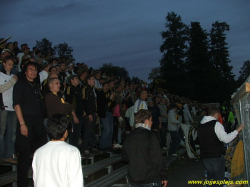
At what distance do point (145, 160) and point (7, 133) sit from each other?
2640mm

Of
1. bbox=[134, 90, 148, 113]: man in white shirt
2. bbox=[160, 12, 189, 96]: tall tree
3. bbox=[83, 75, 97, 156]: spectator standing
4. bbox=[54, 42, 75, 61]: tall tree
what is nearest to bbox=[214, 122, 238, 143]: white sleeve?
bbox=[134, 90, 148, 113]: man in white shirt

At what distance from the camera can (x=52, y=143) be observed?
3.17m

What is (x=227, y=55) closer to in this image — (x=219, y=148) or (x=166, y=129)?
(x=166, y=129)

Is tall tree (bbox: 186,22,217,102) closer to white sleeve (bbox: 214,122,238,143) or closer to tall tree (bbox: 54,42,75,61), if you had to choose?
tall tree (bbox: 54,42,75,61)

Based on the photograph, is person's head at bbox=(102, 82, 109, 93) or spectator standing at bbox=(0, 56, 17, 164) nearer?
spectator standing at bbox=(0, 56, 17, 164)

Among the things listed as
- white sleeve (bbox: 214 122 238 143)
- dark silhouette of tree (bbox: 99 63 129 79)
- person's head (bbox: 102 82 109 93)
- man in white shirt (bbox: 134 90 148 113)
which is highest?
dark silhouette of tree (bbox: 99 63 129 79)

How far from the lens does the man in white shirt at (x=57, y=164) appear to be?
9.95ft

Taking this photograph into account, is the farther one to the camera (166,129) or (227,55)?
(227,55)

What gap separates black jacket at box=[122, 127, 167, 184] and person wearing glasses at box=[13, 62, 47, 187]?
4.85 ft

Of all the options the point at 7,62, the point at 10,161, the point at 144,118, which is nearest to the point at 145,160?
the point at 144,118

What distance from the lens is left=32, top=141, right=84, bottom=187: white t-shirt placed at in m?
3.03

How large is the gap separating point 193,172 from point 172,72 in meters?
45.1

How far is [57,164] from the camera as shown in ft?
10.1

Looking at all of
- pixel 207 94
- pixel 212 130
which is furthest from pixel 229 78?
pixel 212 130
